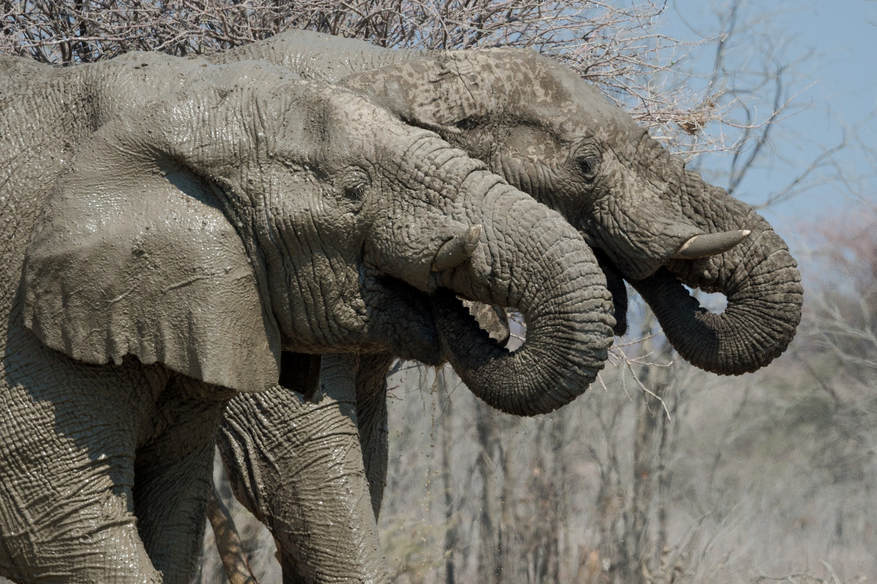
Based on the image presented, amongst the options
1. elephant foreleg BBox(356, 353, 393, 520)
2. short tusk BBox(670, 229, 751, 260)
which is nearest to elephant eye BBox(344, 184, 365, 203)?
short tusk BBox(670, 229, 751, 260)

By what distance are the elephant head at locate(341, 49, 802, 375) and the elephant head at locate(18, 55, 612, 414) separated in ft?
4.01

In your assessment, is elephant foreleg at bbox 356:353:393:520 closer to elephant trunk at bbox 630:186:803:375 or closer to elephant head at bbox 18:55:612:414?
elephant trunk at bbox 630:186:803:375

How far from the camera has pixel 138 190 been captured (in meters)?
2.77

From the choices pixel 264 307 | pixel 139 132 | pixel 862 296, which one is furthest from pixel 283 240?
pixel 862 296

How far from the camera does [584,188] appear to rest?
4129mm

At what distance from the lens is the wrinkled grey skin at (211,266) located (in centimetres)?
266

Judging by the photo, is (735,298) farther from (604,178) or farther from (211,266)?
(211,266)

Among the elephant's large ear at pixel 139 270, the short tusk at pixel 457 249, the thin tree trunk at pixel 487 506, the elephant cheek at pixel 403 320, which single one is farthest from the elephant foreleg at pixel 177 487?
the thin tree trunk at pixel 487 506

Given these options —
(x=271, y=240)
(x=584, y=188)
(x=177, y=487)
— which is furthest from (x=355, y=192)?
(x=584, y=188)

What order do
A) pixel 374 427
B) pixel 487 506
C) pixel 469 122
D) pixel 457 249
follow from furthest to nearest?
1. pixel 487 506
2. pixel 374 427
3. pixel 469 122
4. pixel 457 249

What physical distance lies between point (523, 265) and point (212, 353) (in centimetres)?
71

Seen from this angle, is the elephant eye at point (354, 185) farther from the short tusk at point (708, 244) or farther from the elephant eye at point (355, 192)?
the short tusk at point (708, 244)

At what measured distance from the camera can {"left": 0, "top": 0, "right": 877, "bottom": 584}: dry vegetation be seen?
20.7 feet

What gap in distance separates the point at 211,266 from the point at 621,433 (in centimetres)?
1552
